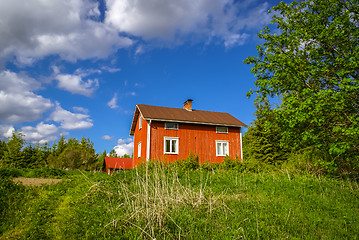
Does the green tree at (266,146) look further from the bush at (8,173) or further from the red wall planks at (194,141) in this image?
the bush at (8,173)

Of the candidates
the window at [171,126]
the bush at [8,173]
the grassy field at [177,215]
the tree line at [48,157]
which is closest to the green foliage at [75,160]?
the tree line at [48,157]

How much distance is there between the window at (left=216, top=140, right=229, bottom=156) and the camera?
77.2ft

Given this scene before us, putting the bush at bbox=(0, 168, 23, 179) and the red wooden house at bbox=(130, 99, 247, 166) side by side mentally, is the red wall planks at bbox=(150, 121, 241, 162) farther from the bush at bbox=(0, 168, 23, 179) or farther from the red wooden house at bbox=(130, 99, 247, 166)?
the bush at bbox=(0, 168, 23, 179)

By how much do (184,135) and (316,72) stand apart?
12884 mm

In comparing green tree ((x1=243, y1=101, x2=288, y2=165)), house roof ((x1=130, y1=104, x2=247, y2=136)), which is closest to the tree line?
house roof ((x1=130, y1=104, x2=247, y2=136))

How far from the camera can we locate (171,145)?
2189 cm

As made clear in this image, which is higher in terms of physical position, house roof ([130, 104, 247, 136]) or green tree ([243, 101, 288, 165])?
house roof ([130, 104, 247, 136])

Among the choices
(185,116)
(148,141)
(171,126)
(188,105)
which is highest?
(188,105)

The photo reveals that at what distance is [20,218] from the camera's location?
7.41 m

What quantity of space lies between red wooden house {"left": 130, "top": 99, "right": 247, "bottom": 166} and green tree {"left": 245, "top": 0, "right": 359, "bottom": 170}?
30.6 feet

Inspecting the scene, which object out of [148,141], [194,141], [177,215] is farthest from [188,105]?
[177,215]

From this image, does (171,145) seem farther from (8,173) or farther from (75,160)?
(75,160)

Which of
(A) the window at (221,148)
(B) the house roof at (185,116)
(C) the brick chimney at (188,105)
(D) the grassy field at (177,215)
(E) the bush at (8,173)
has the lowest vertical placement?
(D) the grassy field at (177,215)

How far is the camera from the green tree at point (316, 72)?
36.3ft
